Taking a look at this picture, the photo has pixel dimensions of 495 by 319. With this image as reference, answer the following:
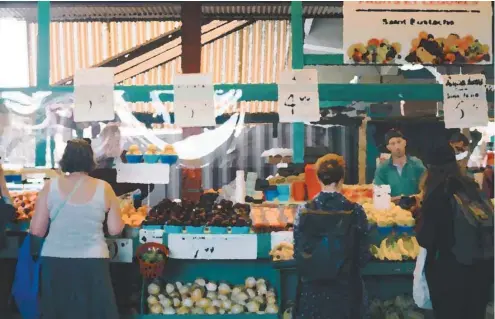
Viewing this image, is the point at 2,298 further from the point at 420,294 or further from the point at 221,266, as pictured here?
the point at 420,294

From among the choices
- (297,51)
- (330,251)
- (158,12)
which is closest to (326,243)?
(330,251)

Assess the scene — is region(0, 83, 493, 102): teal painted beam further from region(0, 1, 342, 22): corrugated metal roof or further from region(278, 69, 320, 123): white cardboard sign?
region(0, 1, 342, 22): corrugated metal roof

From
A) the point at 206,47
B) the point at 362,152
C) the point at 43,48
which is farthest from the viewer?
the point at 206,47

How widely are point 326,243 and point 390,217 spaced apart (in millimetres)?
1029

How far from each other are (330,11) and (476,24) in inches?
70.3

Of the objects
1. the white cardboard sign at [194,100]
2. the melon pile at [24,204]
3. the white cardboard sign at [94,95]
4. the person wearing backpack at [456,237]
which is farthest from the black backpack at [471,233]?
the melon pile at [24,204]

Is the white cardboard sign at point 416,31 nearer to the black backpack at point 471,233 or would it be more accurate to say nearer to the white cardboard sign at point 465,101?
the white cardboard sign at point 465,101

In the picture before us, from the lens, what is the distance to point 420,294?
13.1 feet

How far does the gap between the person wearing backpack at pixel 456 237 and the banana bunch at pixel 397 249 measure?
338mm

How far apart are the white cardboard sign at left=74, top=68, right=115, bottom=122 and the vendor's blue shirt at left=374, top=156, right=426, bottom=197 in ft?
8.25

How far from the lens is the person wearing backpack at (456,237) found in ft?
12.2

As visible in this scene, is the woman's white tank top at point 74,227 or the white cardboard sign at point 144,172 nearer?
the woman's white tank top at point 74,227

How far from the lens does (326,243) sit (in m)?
3.42

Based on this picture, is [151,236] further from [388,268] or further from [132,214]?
[388,268]
